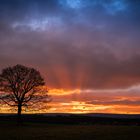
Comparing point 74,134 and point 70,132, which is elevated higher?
point 70,132

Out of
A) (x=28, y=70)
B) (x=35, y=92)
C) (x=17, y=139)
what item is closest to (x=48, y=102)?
(x=35, y=92)

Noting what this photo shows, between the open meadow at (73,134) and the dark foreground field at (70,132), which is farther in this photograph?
the dark foreground field at (70,132)

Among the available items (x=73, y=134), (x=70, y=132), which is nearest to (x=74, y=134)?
(x=73, y=134)

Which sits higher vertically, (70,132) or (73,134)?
(70,132)

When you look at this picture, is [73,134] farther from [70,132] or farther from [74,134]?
[70,132]

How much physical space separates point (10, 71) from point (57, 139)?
37797mm

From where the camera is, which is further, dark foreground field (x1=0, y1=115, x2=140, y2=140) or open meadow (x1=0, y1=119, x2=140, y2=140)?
dark foreground field (x1=0, y1=115, x2=140, y2=140)

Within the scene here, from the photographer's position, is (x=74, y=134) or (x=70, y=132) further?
(x=70, y=132)

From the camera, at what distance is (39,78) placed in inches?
2916

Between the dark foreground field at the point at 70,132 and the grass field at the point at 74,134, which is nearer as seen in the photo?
the grass field at the point at 74,134

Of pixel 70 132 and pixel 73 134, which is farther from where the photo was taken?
pixel 70 132

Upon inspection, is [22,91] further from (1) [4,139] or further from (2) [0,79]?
(1) [4,139]

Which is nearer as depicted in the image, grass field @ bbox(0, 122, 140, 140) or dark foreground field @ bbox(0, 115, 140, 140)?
grass field @ bbox(0, 122, 140, 140)

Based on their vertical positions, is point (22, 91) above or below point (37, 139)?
above
